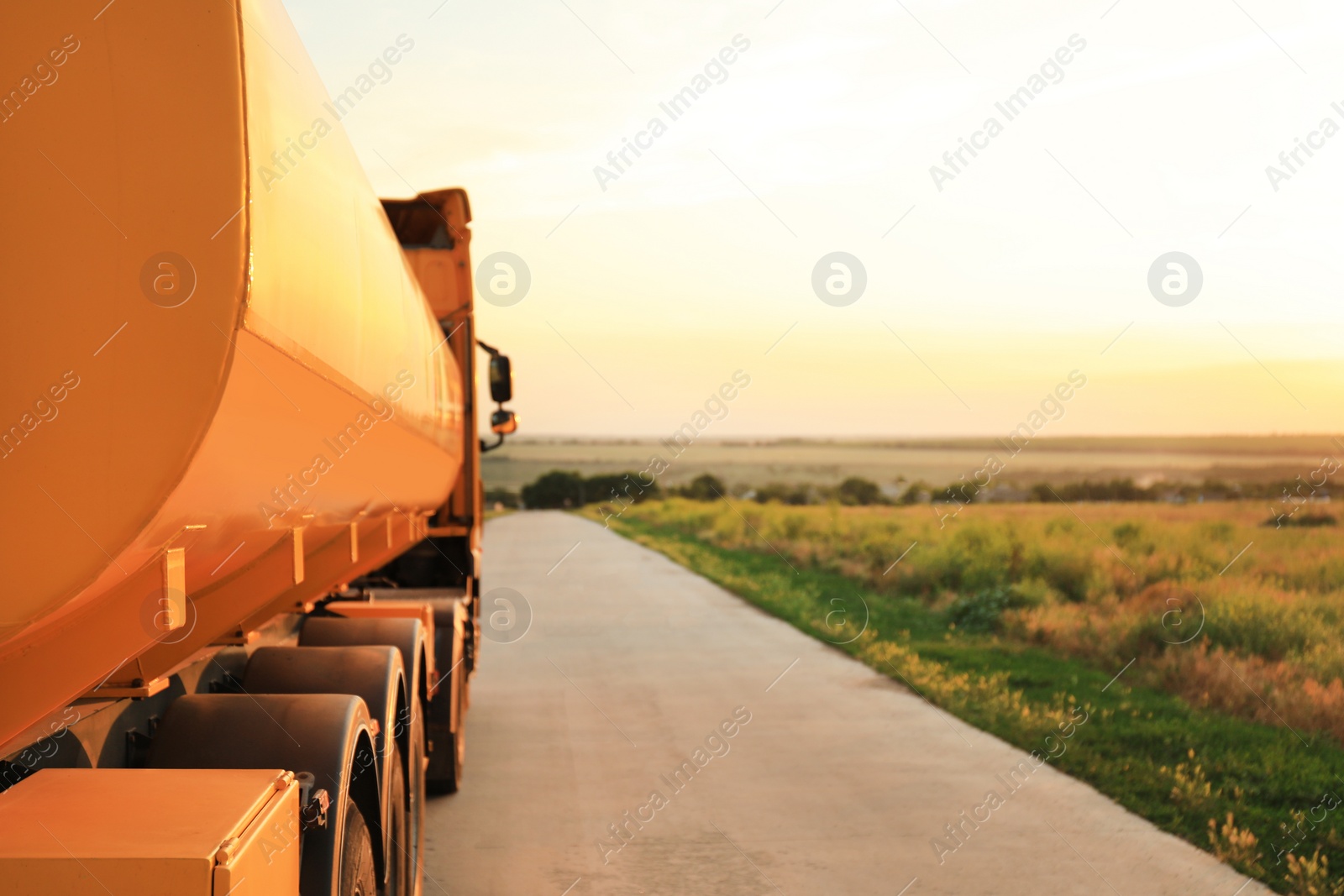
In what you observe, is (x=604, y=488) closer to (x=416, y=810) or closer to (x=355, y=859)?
(x=416, y=810)

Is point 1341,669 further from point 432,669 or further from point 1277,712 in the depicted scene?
point 432,669

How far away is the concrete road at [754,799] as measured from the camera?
5922 millimetres

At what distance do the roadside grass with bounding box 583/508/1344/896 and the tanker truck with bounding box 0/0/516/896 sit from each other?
4684mm

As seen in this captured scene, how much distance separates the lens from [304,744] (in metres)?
3.55

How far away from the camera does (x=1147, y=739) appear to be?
→ 8.74 m

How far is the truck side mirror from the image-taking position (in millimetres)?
9641

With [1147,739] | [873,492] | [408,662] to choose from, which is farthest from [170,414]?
[873,492]

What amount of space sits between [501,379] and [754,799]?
400cm

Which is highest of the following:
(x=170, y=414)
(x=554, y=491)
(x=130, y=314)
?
(x=130, y=314)

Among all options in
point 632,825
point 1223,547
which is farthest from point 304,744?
point 1223,547

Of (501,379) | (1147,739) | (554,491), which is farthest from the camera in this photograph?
(554,491)

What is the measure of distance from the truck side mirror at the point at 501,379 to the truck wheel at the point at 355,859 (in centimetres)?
611

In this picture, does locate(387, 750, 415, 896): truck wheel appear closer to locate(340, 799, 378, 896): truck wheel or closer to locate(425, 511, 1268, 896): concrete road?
locate(340, 799, 378, 896): truck wheel

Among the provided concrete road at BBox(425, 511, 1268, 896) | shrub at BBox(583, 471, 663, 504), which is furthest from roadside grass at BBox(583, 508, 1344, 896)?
shrub at BBox(583, 471, 663, 504)
